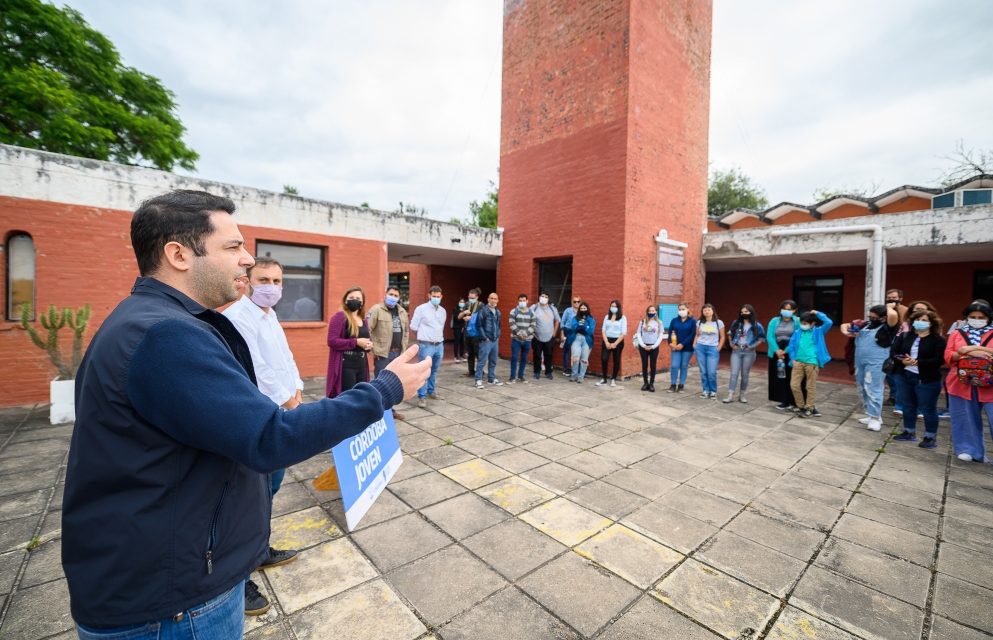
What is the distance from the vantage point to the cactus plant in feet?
18.9

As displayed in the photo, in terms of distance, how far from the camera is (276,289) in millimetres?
3340

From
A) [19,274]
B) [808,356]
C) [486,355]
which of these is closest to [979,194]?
[808,356]

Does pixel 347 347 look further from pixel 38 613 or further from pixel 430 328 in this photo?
pixel 38 613

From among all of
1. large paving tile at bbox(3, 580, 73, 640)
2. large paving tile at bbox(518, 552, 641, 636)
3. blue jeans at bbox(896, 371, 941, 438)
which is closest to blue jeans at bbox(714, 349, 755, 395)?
blue jeans at bbox(896, 371, 941, 438)

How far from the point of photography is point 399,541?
9.88ft

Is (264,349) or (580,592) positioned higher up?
(264,349)

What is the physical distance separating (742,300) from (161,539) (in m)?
17.2

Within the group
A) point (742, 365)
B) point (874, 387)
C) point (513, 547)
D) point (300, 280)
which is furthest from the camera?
point (300, 280)

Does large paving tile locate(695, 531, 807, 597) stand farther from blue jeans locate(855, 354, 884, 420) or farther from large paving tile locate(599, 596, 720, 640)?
blue jeans locate(855, 354, 884, 420)

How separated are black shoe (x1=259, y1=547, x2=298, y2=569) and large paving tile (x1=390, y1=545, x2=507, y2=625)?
2.32 ft

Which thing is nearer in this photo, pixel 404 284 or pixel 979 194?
pixel 979 194

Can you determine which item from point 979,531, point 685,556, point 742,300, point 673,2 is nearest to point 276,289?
point 685,556

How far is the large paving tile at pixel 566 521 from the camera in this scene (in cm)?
312

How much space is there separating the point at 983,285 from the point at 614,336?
11012 mm
